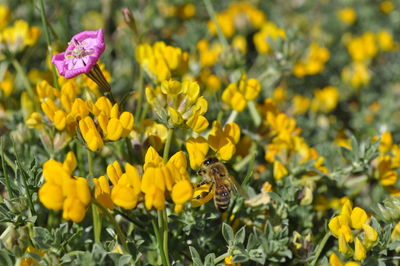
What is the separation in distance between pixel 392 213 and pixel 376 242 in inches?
9.2

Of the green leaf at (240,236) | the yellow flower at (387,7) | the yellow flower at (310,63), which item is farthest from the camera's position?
the yellow flower at (387,7)

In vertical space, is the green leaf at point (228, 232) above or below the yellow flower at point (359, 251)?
above

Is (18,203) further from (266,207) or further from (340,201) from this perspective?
(340,201)

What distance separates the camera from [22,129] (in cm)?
246

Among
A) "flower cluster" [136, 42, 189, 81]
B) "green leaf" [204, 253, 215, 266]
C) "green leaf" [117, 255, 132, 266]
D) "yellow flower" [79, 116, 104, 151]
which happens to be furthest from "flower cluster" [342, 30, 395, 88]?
"green leaf" [117, 255, 132, 266]

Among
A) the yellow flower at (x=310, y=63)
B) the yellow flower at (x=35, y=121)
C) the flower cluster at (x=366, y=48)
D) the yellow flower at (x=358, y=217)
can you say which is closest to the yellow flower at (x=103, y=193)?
the yellow flower at (x=35, y=121)

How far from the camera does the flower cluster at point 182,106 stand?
1.85 m

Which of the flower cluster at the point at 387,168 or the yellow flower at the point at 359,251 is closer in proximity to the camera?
the yellow flower at the point at 359,251

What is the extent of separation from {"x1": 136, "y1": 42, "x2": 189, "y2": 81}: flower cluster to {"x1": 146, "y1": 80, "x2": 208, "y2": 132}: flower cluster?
16.7 inches

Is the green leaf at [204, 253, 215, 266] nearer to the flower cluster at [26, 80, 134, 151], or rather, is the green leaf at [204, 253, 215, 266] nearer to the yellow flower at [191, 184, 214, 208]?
the yellow flower at [191, 184, 214, 208]

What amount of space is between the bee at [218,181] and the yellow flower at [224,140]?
0.08 m

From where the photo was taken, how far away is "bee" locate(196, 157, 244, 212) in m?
1.87

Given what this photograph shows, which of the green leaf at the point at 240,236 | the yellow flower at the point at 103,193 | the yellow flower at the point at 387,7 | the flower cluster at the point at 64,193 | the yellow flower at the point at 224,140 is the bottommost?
the yellow flower at the point at 387,7

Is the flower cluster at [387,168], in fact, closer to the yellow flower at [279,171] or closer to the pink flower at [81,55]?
the yellow flower at [279,171]
